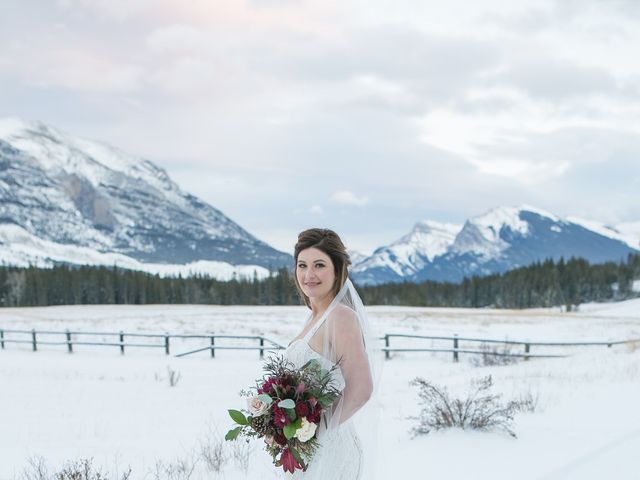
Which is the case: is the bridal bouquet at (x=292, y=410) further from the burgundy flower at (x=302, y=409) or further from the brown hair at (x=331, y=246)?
the brown hair at (x=331, y=246)

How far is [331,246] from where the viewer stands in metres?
3.57

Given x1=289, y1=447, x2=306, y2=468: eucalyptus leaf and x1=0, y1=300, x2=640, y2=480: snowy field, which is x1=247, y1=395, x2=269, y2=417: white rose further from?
x1=0, y1=300, x2=640, y2=480: snowy field

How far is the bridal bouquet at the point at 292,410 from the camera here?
10.4ft

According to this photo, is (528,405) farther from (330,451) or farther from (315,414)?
(315,414)

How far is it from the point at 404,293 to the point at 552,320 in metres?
76.7

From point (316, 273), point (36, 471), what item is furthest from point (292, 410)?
point (36, 471)

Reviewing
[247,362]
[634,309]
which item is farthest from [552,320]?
[247,362]

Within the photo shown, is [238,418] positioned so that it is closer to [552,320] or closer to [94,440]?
[94,440]

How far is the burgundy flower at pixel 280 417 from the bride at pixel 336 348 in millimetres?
346

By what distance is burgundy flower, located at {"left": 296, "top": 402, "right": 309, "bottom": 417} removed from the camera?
3166 millimetres

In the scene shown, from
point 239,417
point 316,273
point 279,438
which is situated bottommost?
point 279,438

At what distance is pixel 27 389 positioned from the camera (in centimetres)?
1381

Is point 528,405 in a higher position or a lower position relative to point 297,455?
lower

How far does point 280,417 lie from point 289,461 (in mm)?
287
